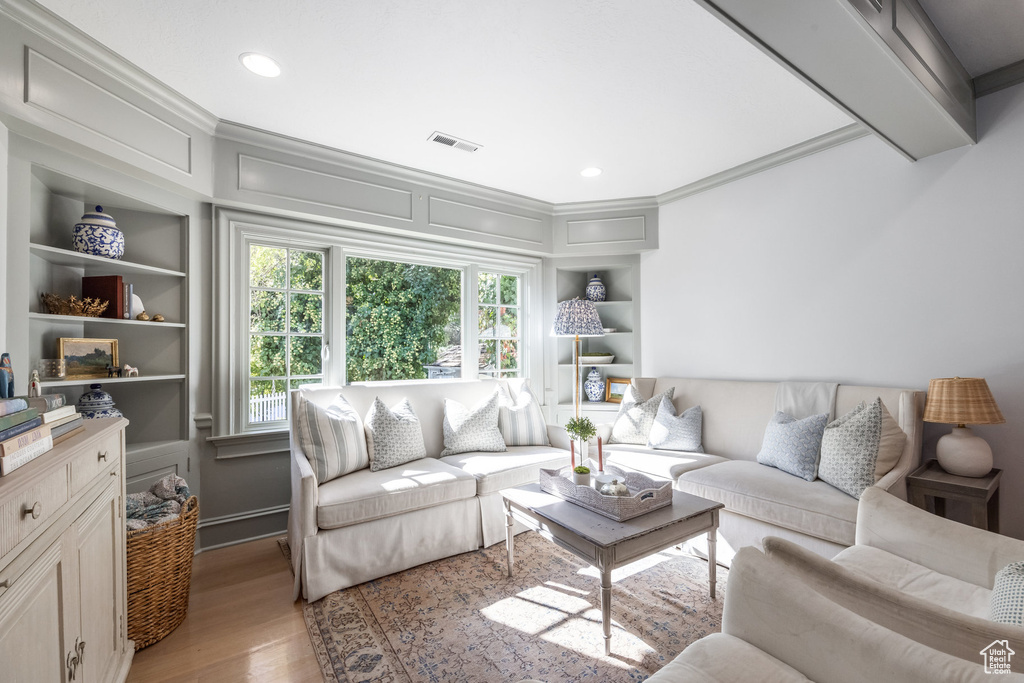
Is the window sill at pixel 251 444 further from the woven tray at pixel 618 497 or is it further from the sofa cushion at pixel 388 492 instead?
the woven tray at pixel 618 497

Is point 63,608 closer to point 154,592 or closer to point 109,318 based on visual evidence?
point 154,592

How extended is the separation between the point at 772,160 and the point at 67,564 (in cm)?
411

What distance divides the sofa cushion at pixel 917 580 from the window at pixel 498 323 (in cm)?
305

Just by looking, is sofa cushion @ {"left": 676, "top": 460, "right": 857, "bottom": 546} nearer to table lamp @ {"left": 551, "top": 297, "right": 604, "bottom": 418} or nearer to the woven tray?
the woven tray

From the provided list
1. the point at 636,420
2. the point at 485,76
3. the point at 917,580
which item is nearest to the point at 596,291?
the point at 636,420

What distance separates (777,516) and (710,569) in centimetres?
43

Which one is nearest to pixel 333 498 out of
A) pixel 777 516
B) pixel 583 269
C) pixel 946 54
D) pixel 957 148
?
pixel 777 516

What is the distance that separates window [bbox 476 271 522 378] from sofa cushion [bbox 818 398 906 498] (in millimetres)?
2537

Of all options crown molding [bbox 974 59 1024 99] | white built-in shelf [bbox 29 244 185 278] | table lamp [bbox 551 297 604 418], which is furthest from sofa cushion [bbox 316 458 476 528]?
crown molding [bbox 974 59 1024 99]

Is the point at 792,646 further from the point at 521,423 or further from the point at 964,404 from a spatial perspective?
the point at 521,423

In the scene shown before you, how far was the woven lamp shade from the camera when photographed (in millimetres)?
2164

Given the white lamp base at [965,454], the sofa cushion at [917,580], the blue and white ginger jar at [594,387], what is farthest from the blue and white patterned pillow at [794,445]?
the blue and white ginger jar at [594,387]

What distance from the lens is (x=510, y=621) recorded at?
2086mm

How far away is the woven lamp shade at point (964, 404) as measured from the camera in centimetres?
216
